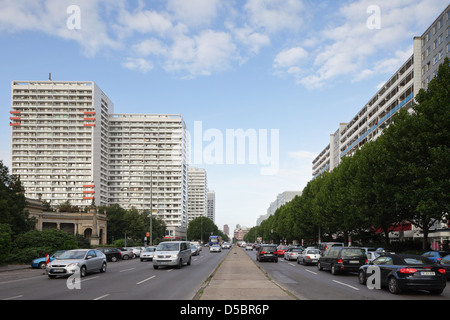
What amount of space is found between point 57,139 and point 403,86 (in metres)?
109

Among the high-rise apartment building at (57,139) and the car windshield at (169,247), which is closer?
the car windshield at (169,247)

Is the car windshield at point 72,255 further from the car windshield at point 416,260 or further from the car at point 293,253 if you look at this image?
the car at point 293,253

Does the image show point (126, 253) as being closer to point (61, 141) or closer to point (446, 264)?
point (446, 264)

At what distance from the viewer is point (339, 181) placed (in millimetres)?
48469

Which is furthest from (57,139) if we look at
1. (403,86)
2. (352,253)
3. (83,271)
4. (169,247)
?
(352,253)

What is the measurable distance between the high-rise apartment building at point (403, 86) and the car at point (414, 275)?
24.7m

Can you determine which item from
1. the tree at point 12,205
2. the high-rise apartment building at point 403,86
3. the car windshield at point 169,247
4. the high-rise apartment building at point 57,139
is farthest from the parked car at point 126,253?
the high-rise apartment building at point 57,139

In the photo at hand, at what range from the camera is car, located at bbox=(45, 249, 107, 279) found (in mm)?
19536

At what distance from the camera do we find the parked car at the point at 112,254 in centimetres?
3993

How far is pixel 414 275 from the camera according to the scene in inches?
541
